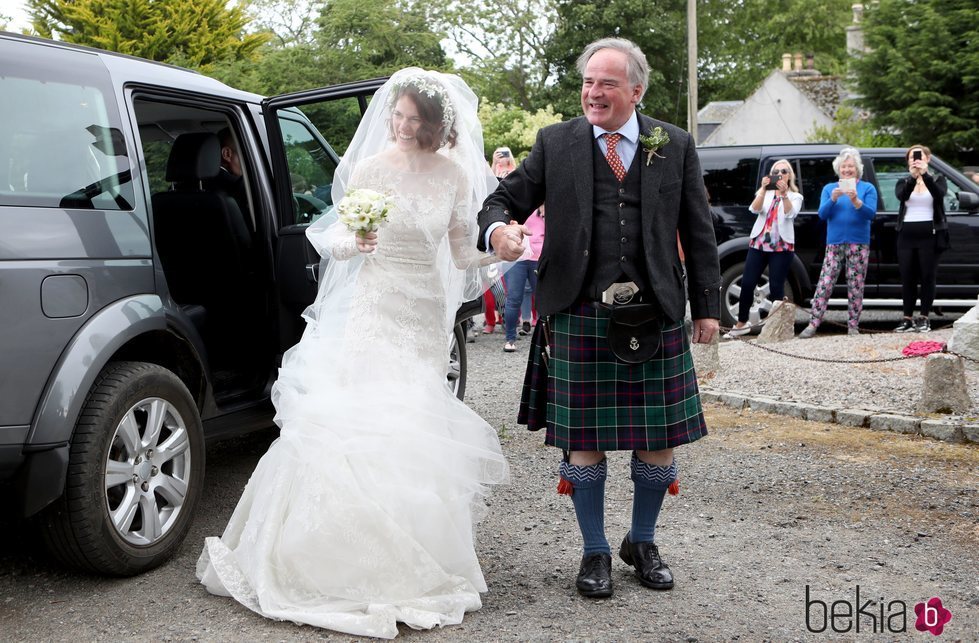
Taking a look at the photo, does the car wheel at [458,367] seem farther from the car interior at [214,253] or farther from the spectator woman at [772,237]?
the spectator woman at [772,237]

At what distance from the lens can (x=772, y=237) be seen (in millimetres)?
10766

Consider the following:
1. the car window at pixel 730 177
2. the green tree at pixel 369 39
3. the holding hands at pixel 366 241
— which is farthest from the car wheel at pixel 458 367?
the green tree at pixel 369 39

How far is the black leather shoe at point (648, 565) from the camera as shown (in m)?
4.05

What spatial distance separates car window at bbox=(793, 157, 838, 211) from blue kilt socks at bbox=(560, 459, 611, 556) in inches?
328

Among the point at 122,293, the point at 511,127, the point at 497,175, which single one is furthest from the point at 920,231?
the point at 511,127

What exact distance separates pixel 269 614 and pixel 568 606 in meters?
1.13

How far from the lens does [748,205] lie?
38.3ft

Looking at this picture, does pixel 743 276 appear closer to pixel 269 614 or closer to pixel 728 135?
pixel 269 614

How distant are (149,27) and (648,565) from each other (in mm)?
22416

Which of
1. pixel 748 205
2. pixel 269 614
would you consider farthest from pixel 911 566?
pixel 748 205

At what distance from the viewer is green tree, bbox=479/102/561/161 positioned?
75.2 feet

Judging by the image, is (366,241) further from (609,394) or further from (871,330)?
(871,330)

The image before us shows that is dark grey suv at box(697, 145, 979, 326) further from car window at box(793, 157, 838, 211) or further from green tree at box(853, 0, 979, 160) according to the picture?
green tree at box(853, 0, 979, 160)

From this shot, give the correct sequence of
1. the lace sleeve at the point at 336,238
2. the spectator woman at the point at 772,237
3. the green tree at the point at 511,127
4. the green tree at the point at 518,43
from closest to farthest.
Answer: the lace sleeve at the point at 336,238 → the spectator woman at the point at 772,237 → the green tree at the point at 511,127 → the green tree at the point at 518,43
